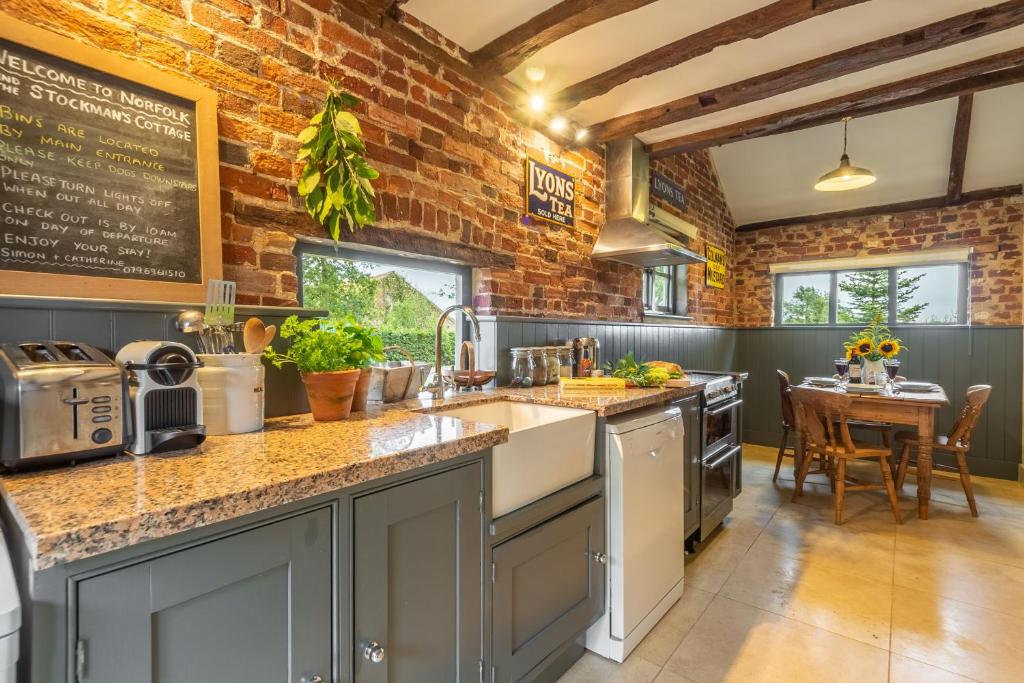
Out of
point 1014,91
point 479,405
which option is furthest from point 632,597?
point 1014,91

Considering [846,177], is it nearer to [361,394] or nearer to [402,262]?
[402,262]

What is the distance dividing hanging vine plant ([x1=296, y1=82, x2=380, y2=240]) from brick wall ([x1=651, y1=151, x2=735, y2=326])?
292cm

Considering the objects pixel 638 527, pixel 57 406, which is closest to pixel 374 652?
pixel 57 406

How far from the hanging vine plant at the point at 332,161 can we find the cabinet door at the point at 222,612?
1.15 meters

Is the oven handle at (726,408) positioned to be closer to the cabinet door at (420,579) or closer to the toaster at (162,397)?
the cabinet door at (420,579)

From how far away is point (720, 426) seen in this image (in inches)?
116

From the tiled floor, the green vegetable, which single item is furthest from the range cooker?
the green vegetable

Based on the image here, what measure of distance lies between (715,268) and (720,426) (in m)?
2.70

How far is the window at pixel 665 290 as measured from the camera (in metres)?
4.11

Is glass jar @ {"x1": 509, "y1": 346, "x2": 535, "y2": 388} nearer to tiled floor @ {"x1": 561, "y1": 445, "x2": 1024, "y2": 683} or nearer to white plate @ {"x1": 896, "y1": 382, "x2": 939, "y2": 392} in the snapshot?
tiled floor @ {"x1": 561, "y1": 445, "x2": 1024, "y2": 683}

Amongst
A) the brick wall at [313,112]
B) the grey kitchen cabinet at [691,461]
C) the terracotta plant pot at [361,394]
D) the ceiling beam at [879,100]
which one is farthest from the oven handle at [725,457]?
the ceiling beam at [879,100]

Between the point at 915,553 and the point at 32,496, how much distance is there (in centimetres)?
375

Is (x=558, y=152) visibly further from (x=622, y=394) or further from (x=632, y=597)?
(x=632, y=597)

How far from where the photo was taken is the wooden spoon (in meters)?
1.38
